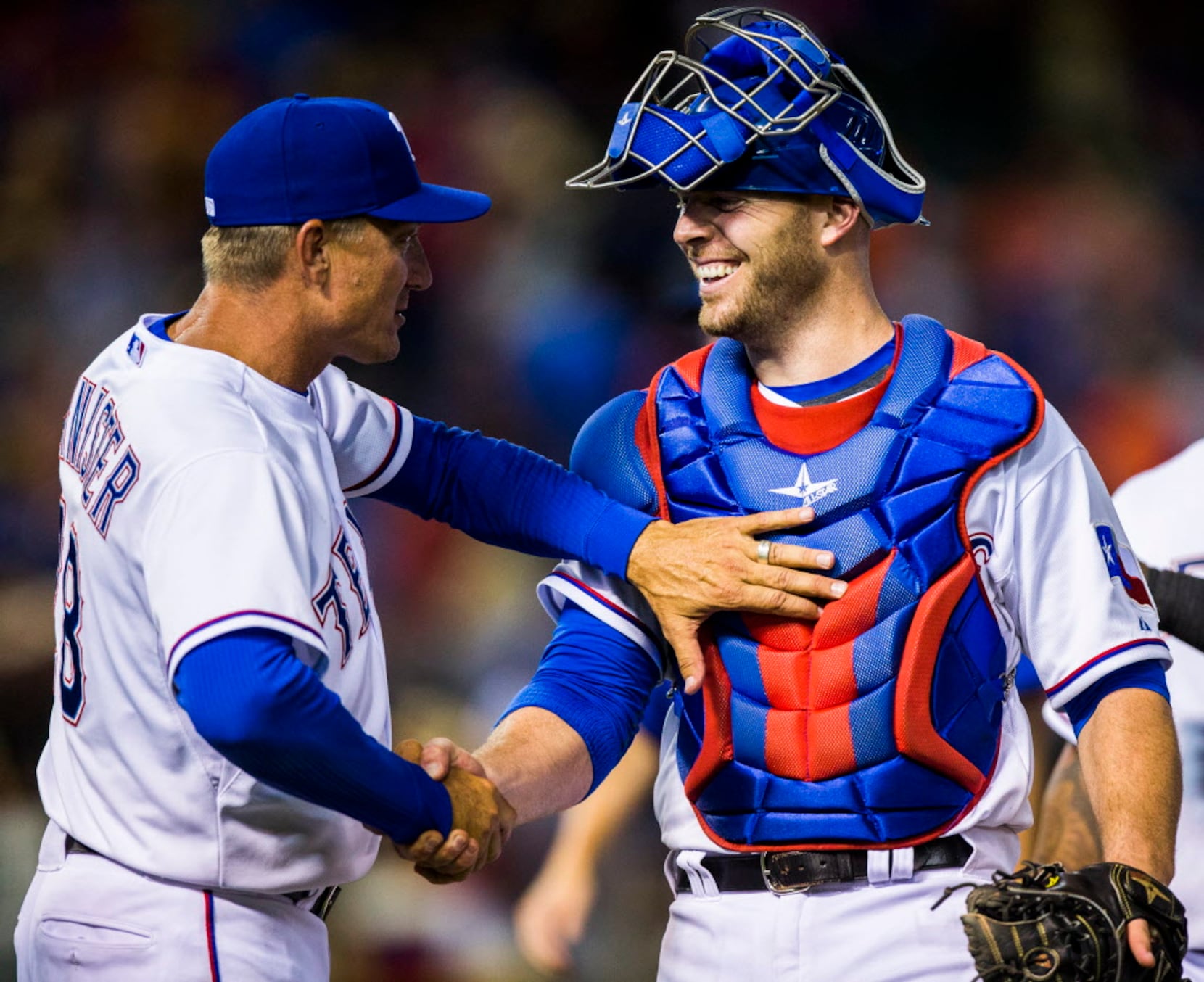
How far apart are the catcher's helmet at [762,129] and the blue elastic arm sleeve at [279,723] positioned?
36.9 inches

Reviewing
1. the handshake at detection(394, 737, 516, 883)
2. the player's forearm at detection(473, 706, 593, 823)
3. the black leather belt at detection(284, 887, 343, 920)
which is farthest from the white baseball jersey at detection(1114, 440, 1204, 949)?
the black leather belt at detection(284, 887, 343, 920)

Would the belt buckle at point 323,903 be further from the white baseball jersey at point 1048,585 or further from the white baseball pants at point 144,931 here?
the white baseball jersey at point 1048,585

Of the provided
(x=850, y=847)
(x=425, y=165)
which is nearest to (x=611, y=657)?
(x=850, y=847)

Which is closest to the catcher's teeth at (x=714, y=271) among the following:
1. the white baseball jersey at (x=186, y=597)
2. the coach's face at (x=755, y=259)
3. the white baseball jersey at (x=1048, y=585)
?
the coach's face at (x=755, y=259)

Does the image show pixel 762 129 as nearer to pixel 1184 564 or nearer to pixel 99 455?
pixel 99 455

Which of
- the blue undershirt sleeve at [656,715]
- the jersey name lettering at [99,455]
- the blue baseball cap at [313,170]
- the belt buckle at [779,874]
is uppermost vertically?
the blue baseball cap at [313,170]

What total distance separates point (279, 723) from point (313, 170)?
0.79m

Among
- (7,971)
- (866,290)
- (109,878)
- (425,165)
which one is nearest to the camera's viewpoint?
(109,878)

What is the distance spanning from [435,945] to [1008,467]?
3114 mm

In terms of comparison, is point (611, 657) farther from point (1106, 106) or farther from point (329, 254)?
point (1106, 106)

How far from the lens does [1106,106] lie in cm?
529

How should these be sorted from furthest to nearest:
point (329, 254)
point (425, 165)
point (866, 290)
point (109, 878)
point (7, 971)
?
point (425, 165), point (7, 971), point (866, 290), point (329, 254), point (109, 878)

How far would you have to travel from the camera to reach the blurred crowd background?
475cm

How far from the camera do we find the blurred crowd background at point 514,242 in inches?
187
